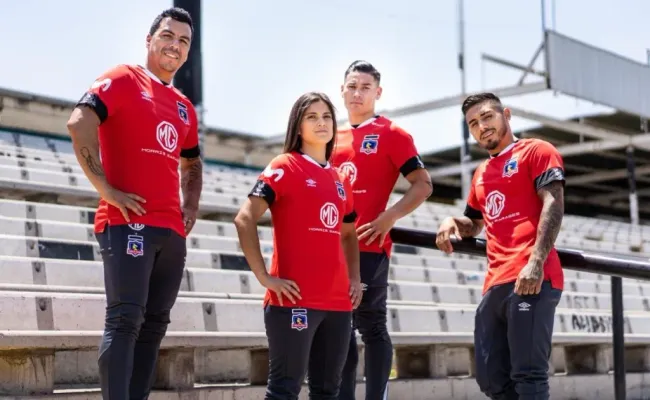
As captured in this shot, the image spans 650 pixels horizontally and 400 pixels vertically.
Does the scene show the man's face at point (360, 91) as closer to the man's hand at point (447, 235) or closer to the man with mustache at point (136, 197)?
the man's hand at point (447, 235)

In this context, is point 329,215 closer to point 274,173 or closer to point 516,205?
point 274,173

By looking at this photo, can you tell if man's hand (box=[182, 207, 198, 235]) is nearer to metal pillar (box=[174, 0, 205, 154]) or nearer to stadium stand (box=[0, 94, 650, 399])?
stadium stand (box=[0, 94, 650, 399])

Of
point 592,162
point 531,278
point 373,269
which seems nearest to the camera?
point 531,278

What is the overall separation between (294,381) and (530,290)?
1094mm

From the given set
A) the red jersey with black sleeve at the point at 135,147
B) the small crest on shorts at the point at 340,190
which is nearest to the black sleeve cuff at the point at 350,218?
the small crest on shorts at the point at 340,190

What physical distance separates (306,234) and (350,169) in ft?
2.79

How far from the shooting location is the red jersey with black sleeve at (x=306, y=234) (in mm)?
3693

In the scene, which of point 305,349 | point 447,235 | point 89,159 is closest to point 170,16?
point 89,159

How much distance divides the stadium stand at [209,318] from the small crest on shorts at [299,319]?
3.48 ft

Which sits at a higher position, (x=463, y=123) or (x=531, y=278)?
(x=463, y=123)

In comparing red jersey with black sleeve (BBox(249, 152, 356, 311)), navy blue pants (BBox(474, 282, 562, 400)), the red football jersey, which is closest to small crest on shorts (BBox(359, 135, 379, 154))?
the red football jersey

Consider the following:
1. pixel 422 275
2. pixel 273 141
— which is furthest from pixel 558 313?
pixel 273 141

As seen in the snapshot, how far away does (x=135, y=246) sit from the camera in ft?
11.7

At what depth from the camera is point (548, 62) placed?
1798 centimetres
